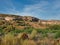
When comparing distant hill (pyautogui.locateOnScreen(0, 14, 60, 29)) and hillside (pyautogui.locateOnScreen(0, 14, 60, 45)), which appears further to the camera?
distant hill (pyautogui.locateOnScreen(0, 14, 60, 29))

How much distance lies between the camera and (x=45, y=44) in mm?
16125

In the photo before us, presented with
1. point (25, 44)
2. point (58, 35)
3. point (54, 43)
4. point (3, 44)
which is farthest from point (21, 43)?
point (58, 35)

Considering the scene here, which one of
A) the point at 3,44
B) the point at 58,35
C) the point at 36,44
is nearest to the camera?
the point at 3,44

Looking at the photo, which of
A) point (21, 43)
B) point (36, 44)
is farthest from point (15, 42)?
point (36, 44)

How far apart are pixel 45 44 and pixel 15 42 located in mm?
2005

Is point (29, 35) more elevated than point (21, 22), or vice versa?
point (29, 35)

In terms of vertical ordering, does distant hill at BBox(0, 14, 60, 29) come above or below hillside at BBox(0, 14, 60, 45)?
below

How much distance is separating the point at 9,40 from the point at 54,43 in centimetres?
303

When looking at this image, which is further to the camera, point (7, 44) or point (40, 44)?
point (40, 44)

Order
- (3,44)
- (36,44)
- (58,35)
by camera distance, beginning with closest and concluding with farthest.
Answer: (3,44) < (36,44) < (58,35)

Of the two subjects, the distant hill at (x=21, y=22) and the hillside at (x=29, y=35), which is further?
the distant hill at (x=21, y=22)

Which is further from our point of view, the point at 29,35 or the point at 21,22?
the point at 21,22

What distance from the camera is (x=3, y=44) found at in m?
14.9

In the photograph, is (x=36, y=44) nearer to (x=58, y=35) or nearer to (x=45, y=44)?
(x=45, y=44)
